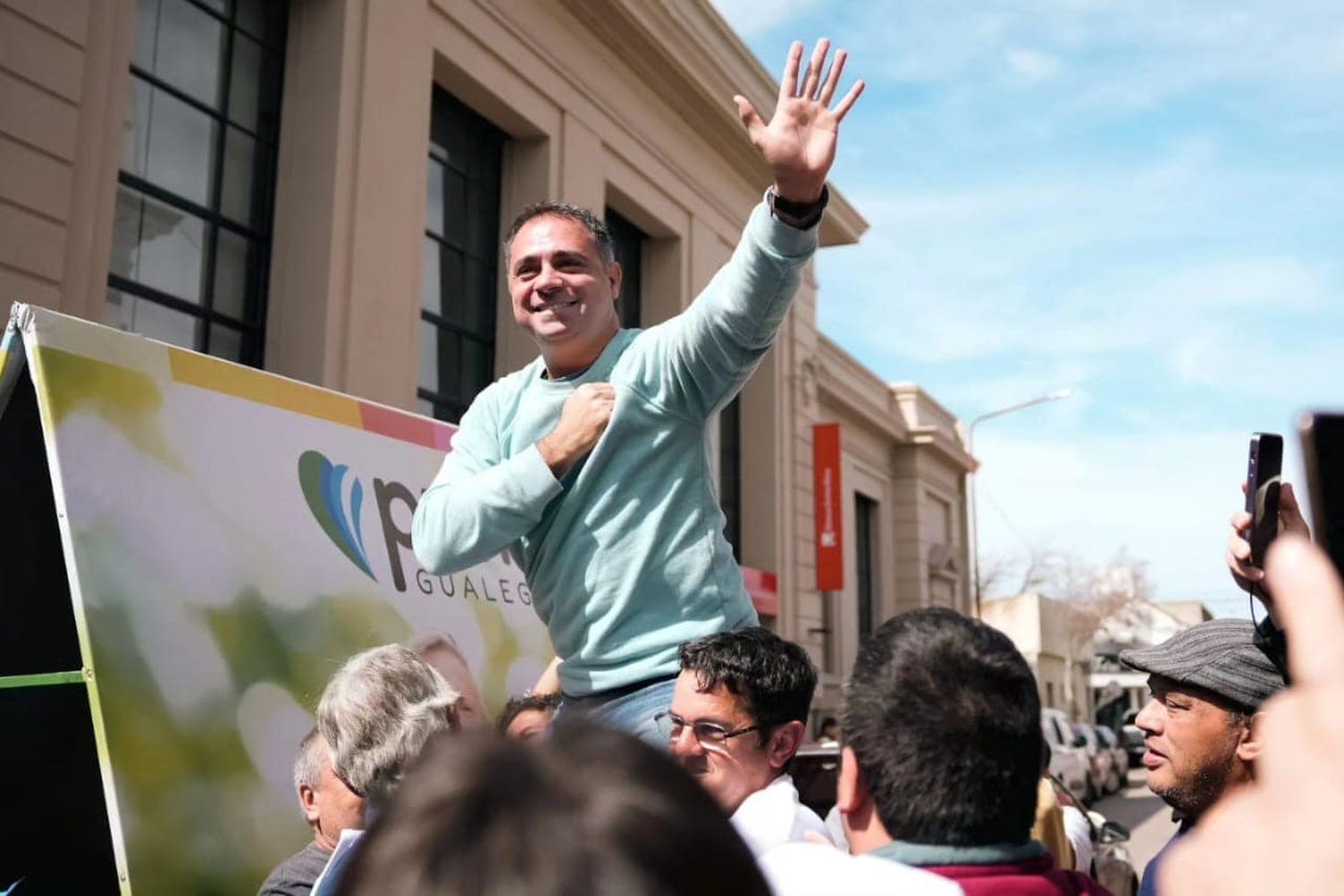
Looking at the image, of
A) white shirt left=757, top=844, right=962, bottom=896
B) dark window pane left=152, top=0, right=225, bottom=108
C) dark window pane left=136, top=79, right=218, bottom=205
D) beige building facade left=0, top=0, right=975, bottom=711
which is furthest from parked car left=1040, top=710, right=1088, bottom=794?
white shirt left=757, top=844, right=962, bottom=896

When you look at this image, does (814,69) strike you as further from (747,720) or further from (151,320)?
(151,320)

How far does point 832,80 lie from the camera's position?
252cm

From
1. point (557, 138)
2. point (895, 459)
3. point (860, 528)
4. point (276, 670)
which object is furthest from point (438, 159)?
point (895, 459)

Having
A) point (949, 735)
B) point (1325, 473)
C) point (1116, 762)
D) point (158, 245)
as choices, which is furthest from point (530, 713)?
point (1116, 762)

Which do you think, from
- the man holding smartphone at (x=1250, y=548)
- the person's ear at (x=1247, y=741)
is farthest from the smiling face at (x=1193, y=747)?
the man holding smartphone at (x=1250, y=548)

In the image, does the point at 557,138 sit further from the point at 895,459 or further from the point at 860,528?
the point at 895,459

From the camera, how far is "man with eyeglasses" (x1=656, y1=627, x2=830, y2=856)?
2.83m

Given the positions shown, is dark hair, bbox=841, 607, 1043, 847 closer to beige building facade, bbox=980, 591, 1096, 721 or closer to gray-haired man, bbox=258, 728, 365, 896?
gray-haired man, bbox=258, 728, 365, 896

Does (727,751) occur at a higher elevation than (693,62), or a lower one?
lower

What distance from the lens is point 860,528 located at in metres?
26.4

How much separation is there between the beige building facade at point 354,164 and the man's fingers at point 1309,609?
7.30 m

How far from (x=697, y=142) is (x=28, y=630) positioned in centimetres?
1295

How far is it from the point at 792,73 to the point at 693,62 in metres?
12.9

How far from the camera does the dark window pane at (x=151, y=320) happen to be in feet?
26.5
